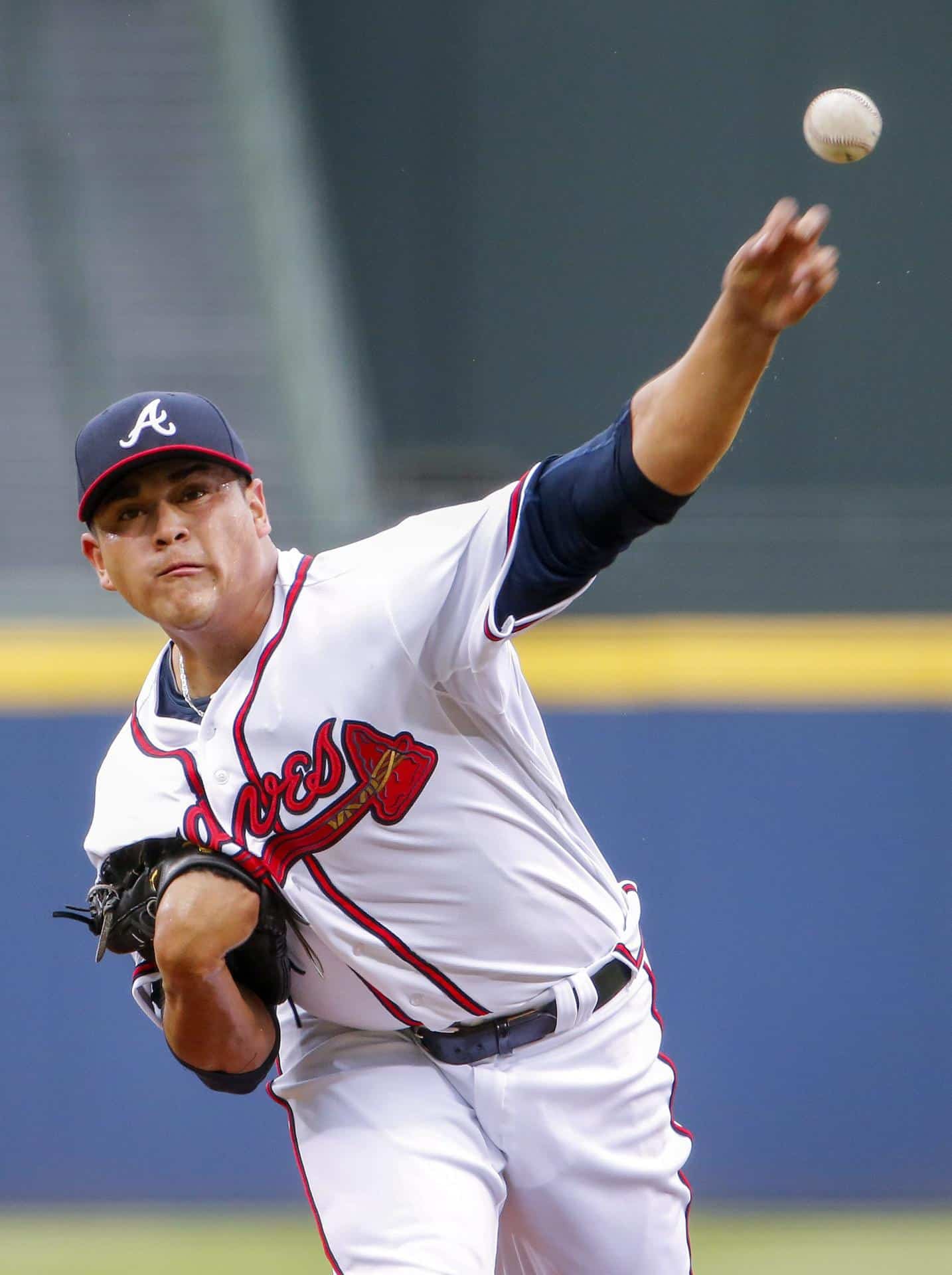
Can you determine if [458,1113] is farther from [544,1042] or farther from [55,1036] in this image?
[55,1036]

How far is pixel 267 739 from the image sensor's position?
7.51 ft

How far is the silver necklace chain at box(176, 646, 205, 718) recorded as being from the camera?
8.07ft

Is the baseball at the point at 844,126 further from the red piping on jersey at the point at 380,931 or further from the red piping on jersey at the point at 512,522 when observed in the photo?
the red piping on jersey at the point at 380,931

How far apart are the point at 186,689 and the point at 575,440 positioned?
315cm

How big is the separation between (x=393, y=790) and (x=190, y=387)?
165 inches

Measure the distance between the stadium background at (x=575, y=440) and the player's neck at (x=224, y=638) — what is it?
7.16ft

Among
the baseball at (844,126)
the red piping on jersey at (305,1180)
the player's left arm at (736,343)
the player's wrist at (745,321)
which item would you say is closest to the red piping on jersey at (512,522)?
the player's left arm at (736,343)

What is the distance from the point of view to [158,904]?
226 cm

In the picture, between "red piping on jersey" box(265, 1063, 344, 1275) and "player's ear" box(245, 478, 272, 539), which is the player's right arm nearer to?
"red piping on jersey" box(265, 1063, 344, 1275)

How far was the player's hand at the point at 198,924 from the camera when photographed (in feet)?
7.07

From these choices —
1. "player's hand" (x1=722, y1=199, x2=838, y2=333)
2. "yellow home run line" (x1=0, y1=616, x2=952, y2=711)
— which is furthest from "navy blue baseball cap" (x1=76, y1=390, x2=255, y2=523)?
"yellow home run line" (x1=0, y1=616, x2=952, y2=711)

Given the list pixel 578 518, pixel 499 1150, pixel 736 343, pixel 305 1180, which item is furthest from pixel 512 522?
pixel 305 1180

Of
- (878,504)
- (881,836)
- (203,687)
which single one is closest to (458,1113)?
(203,687)

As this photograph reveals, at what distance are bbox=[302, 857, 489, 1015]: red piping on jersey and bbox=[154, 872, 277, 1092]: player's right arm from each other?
0.14 meters
